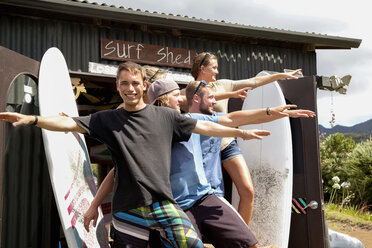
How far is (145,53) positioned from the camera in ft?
23.0

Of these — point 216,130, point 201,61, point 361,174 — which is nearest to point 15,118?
point 216,130

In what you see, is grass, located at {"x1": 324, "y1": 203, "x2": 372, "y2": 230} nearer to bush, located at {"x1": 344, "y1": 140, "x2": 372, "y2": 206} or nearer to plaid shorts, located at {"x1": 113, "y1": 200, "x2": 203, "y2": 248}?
bush, located at {"x1": 344, "y1": 140, "x2": 372, "y2": 206}

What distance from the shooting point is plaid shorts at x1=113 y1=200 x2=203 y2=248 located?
212cm

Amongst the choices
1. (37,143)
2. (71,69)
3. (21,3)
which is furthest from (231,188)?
(21,3)

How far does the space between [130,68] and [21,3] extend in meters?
4.28

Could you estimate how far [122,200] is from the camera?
215cm

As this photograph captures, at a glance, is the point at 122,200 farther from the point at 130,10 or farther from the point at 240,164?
the point at 130,10

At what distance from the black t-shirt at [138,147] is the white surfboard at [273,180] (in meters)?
1.74

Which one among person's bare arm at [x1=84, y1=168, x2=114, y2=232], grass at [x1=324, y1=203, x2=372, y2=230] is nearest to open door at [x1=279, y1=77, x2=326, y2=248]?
person's bare arm at [x1=84, y1=168, x2=114, y2=232]

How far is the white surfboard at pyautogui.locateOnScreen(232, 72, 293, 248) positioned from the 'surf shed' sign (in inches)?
132

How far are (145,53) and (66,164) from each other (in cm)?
437

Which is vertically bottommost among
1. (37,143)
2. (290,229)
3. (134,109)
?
(290,229)

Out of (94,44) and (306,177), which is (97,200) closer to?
(306,177)

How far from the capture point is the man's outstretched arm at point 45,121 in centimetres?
202
